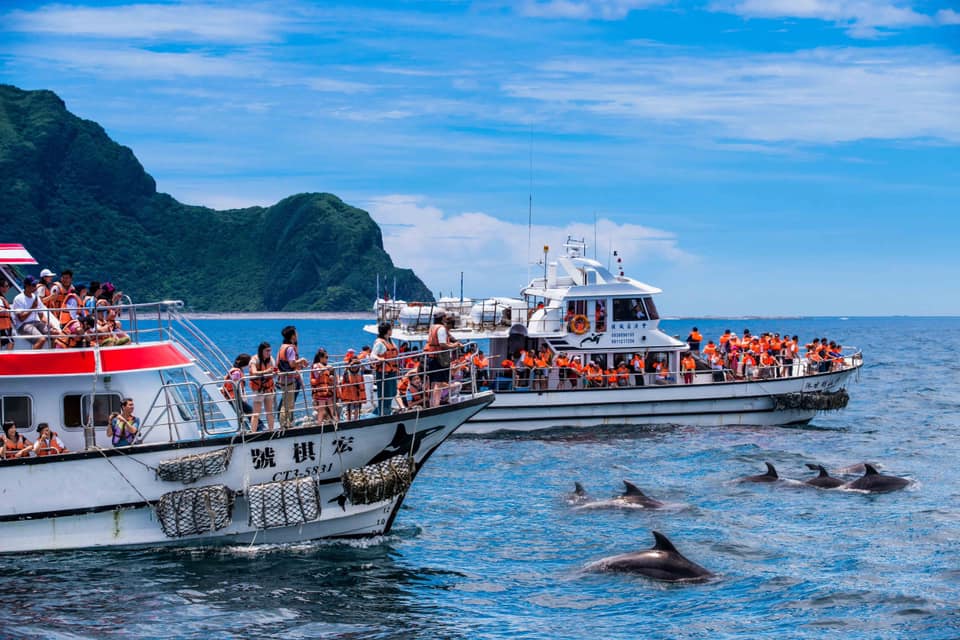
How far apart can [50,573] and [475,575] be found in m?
7.86

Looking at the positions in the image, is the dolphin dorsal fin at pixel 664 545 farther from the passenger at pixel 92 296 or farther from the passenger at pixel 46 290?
the passenger at pixel 46 290

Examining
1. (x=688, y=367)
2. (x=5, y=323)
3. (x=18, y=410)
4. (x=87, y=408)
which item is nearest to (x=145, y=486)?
(x=87, y=408)

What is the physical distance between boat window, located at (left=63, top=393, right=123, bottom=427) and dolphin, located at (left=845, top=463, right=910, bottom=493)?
19.0 m

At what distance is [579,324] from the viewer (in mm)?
41938

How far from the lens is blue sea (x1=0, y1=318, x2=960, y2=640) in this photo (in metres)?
18.1

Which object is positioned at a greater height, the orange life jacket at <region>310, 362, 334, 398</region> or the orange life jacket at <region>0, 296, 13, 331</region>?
the orange life jacket at <region>0, 296, 13, 331</region>

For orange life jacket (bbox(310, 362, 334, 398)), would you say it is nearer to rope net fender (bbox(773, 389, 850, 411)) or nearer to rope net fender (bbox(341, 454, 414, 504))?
rope net fender (bbox(341, 454, 414, 504))

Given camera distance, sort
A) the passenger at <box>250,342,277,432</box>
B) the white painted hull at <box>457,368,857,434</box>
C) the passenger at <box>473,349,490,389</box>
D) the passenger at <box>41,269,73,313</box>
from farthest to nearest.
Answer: the white painted hull at <box>457,368,857,434</box>
the passenger at <box>473,349,490,389</box>
the passenger at <box>41,269,73,313</box>
the passenger at <box>250,342,277,432</box>

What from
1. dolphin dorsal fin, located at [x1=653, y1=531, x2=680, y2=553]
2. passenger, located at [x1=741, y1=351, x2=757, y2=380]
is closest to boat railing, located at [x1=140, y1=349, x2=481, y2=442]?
dolphin dorsal fin, located at [x1=653, y1=531, x2=680, y2=553]

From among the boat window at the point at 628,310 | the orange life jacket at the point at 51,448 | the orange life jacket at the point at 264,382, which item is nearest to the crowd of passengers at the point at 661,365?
the boat window at the point at 628,310

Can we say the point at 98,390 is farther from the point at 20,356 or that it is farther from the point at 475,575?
the point at 475,575

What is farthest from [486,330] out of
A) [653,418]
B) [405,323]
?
[653,418]

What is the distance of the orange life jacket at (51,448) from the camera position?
813 inches

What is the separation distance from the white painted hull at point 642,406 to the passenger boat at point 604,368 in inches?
1.4
